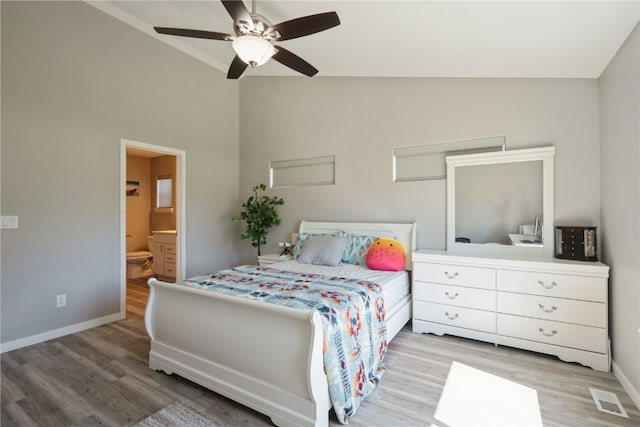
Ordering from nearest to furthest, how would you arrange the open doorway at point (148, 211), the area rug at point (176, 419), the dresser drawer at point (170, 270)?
the area rug at point (176, 419) < the dresser drawer at point (170, 270) < the open doorway at point (148, 211)

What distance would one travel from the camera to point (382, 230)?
349 centimetres

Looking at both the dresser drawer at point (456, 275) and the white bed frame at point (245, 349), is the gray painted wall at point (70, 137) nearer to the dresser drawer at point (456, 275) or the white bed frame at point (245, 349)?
the white bed frame at point (245, 349)

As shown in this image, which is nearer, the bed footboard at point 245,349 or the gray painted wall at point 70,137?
the bed footboard at point 245,349

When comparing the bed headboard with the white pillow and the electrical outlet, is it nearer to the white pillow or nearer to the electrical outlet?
the white pillow

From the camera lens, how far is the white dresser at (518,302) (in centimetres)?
228

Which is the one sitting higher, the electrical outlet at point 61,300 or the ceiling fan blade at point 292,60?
the ceiling fan blade at point 292,60

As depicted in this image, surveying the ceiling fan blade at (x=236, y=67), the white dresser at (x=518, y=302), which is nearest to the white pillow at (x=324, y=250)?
the white dresser at (x=518, y=302)

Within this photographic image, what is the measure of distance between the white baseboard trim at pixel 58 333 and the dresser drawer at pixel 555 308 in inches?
156

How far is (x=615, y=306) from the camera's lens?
88.0 inches

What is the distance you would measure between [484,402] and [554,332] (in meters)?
1.01

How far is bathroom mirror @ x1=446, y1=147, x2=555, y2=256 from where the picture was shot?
9.13 ft

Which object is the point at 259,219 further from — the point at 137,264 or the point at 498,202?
the point at 498,202

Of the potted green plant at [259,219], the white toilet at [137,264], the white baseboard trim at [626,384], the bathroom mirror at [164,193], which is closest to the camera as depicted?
the white baseboard trim at [626,384]

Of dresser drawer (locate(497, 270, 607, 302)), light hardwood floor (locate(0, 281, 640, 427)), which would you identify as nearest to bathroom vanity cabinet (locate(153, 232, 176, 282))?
light hardwood floor (locate(0, 281, 640, 427))
